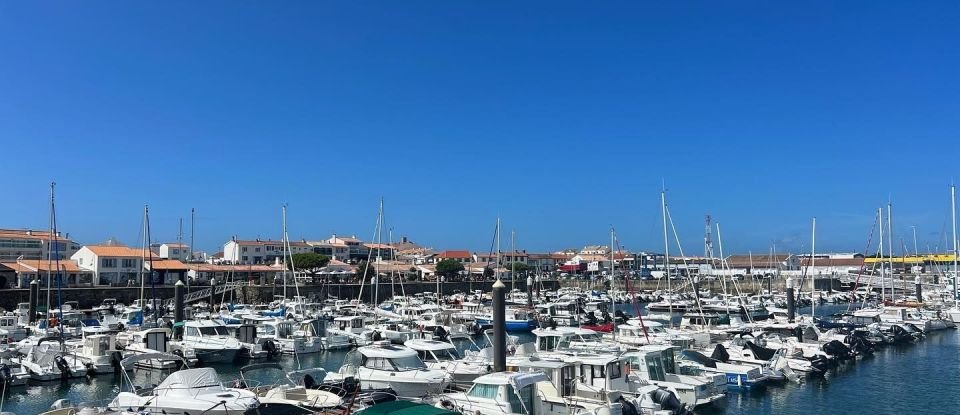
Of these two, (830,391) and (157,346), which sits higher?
(157,346)

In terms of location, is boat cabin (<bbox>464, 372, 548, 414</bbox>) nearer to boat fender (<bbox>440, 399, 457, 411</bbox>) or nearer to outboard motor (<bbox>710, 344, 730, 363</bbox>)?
boat fender (<bbox>440, 399, 457, 411</bbox>)

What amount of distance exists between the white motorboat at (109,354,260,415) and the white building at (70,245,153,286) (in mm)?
64754

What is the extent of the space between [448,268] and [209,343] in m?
69.9

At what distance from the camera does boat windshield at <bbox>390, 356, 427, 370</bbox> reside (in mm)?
26625

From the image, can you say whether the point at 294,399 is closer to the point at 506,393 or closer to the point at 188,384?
the point at 188,384

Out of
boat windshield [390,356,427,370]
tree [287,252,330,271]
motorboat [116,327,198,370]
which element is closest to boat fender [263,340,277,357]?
motorboat [116,327,198,370]

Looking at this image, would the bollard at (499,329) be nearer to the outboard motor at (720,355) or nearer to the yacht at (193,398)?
the yacht at (193,398)

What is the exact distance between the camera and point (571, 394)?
2216 cm

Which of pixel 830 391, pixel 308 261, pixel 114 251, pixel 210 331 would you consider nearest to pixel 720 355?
pixel 830 391

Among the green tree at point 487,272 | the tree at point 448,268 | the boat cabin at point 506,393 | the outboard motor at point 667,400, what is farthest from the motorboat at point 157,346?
the tree at point 448,268

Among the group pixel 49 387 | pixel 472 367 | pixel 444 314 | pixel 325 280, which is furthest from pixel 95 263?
pixel 472 367

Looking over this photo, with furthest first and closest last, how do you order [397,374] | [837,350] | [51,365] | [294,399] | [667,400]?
[837,350]
[51,365]
[397,374]
[667,400]
[294,399]

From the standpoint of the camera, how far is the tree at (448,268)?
105500 millimetres

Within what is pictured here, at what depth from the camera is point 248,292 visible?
3073 inches
